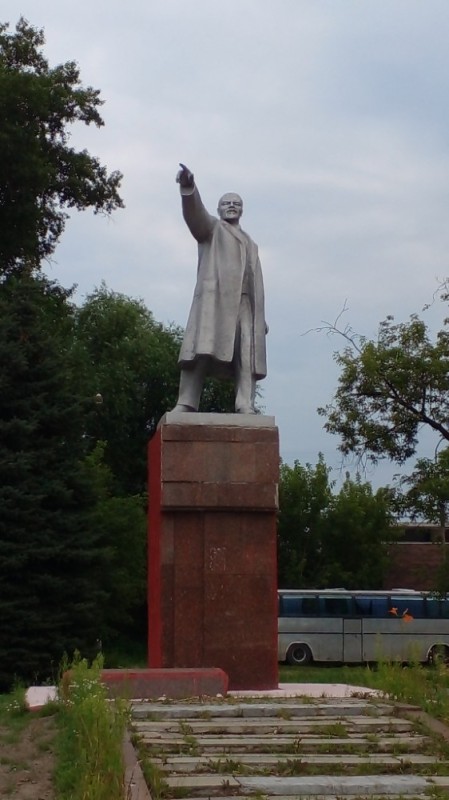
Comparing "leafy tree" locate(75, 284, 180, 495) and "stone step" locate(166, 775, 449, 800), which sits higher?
"leafy tree" locate(75, 284, 180, 495)

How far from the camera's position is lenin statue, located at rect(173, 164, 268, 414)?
418 inches

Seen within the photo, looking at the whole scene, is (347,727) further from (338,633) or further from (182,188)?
(338,633)

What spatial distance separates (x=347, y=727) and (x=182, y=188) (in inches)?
199

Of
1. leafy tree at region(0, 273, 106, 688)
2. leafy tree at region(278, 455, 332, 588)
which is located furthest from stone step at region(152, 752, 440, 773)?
A: leafy tree at region(278, 455, 332, 588)

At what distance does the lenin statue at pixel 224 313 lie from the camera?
10.6 meters

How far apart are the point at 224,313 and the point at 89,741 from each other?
535 cm

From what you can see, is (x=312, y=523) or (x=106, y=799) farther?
(x=312, y=523)

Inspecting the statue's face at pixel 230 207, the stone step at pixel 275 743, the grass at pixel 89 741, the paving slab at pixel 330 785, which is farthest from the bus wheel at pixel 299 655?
the paving slab at pixel 330 785

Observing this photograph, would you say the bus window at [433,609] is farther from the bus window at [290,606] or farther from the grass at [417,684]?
the grass at [417,684]

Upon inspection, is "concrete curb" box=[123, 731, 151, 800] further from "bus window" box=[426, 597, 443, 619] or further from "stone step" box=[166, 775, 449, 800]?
"bus window" box=[426, 597, 443, 619]

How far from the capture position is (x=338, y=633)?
25219 mm

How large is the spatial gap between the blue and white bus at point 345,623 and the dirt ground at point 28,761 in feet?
59.1

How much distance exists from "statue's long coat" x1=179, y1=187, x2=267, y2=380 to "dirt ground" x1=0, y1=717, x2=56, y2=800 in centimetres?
411

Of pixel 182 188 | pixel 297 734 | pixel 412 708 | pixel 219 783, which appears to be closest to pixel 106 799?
pixel 219 783
